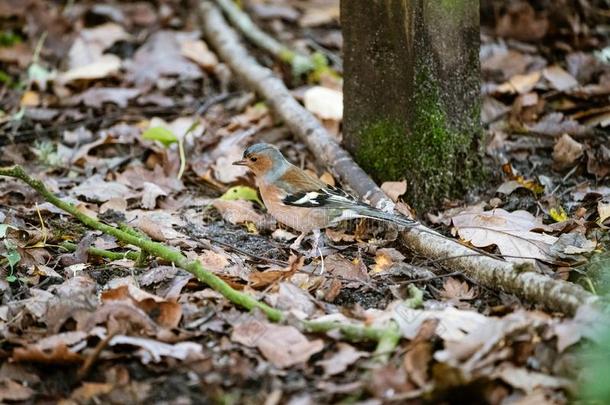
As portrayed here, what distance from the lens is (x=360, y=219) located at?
5.89m

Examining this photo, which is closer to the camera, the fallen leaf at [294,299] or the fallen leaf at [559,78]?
the fallen leaf at [294,299]

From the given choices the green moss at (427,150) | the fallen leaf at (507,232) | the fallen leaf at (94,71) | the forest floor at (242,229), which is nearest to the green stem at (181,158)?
the forest floor at (242,229)

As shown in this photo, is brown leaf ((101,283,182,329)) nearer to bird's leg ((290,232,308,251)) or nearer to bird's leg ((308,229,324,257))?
bird's leg ((308,229,324,257))

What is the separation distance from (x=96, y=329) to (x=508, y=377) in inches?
76.6

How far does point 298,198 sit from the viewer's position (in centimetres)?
585

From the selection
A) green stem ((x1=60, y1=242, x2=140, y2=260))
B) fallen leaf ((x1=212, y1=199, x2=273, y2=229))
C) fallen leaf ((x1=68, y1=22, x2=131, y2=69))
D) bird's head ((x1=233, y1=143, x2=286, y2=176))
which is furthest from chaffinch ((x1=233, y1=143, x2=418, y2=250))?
fallen leaf ((x1=68, y1=22, x2=131, y2=69))

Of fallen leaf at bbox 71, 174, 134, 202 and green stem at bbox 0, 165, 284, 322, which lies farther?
fallen leaf at bbox 71, 174, 134, 202

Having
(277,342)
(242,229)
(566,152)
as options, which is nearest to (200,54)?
(242,229)

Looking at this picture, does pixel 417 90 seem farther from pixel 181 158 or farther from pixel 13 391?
pixel 13 391

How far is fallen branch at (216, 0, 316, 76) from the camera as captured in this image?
8462mm

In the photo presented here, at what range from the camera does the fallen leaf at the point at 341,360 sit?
3771 millimetres

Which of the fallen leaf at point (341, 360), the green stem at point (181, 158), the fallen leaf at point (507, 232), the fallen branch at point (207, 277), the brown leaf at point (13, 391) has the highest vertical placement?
the fallen branch at point (207, 277)

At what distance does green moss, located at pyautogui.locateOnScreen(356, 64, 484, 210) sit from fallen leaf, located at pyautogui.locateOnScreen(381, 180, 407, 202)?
74 millimetres

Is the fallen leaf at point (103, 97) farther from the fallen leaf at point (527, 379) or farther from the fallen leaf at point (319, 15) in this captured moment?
the fallen leaf at point (527, 379)
